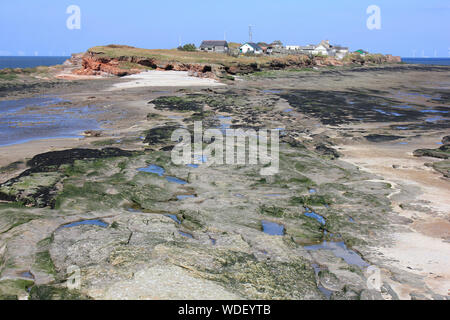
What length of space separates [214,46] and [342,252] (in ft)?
290

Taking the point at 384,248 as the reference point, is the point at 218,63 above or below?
above

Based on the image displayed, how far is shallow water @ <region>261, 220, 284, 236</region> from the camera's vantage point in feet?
32.1

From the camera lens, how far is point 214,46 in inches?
3639

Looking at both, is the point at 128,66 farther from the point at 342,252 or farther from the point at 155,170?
the point at 342,252

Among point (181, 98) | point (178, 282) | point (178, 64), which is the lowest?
point (178, 282)

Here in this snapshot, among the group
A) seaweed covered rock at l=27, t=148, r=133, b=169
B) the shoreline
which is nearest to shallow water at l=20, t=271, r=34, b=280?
the shoreline

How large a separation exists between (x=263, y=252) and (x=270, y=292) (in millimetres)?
1632

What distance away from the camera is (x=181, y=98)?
32156 mm

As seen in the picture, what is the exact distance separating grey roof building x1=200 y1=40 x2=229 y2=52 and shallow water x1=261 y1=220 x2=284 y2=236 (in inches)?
3378

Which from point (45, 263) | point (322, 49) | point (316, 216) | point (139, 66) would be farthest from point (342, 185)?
point (322, 49)
